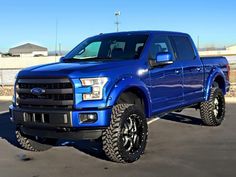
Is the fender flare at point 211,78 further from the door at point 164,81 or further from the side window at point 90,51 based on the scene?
the side window at point 90,51

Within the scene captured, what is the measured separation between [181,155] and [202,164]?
63 cm

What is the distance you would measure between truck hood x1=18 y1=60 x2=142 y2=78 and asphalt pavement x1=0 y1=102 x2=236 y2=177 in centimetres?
132

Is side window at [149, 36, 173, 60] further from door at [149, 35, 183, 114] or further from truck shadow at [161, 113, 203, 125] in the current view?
truck shadow at [161, 113, 203, 125]

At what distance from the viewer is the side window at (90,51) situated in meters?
7.56

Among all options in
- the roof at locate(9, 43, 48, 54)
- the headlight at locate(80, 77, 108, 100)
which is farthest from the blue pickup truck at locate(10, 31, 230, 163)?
the roof at locate(9, 43, 48, 54)

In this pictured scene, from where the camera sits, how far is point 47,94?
6.17 m

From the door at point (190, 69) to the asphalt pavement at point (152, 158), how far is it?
80 centimetres

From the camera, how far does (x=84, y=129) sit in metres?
5.98

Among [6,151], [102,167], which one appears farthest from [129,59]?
[6,151]

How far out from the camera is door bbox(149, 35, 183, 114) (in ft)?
23.4

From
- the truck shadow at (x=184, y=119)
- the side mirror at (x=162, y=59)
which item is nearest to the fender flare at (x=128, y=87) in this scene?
the side mirror at (x=162, y=59)

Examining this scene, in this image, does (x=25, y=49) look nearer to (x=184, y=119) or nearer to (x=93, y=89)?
(x=184, y=119)

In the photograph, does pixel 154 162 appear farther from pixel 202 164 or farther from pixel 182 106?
pixel 182 106

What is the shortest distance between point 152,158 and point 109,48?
215 centimetres
